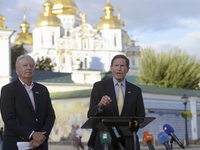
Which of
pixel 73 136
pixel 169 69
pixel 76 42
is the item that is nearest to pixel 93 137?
pixel 73 136

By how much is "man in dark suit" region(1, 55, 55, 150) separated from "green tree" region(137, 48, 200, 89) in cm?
3370

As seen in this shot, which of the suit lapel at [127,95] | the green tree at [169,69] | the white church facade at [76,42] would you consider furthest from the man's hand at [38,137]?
the white church facade at [76,42]

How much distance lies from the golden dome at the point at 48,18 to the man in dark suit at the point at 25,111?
73.4 metres

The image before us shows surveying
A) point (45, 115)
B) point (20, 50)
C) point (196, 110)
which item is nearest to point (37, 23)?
point (20, 50)

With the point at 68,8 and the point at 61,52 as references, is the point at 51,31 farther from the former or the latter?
the point at 68,8

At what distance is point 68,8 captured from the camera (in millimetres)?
85812

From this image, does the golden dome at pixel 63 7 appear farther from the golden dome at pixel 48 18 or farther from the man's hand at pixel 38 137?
the man's hand at pixel 38 137

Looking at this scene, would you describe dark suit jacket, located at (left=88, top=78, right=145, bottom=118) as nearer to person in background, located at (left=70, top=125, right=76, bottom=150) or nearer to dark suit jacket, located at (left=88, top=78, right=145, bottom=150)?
dark suit jacket, located at (left=88, top=78, right=145, bottom=150)

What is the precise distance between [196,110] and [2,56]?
13.3 m

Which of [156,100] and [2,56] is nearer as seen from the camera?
[156,100]

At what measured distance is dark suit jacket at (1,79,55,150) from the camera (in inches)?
186

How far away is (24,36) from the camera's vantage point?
86.2 metres

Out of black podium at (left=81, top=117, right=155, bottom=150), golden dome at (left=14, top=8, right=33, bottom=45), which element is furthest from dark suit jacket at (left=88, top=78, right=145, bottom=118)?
golden dome at (left=14, top=8, right=33, bottom=45)

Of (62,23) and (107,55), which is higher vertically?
(62,23)
